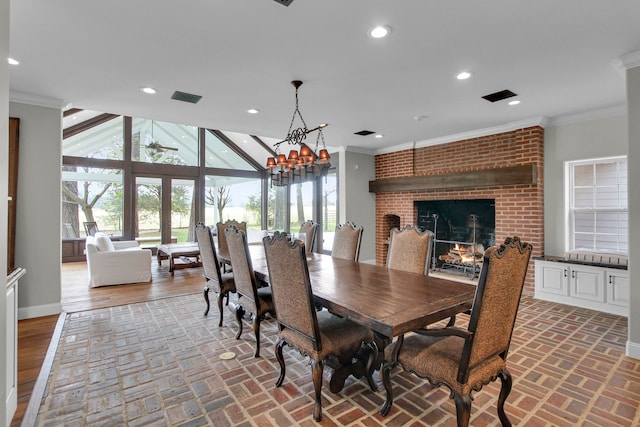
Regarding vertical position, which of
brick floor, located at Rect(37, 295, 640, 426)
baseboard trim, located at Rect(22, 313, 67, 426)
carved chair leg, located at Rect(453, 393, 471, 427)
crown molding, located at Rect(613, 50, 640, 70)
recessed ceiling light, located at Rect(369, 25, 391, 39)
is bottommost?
brick floor, located at Rect(37, 295, 640, 426)

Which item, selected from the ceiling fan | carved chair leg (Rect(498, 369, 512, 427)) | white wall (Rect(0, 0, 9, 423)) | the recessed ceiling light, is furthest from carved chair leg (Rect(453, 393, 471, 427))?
the ceiling fan

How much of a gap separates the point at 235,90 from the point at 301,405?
3.05 m

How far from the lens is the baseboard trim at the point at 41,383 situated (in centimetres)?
190

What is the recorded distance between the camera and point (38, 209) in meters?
3.63

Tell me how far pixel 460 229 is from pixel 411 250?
320 centimetres

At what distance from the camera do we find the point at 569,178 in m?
4.46

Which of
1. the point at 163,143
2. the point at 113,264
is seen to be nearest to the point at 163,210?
the point at 163,143

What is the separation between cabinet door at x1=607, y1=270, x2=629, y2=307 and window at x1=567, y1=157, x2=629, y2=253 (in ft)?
1.82

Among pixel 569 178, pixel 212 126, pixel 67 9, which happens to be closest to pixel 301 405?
pixel 67 9

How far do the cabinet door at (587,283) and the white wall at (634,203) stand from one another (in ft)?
4.29

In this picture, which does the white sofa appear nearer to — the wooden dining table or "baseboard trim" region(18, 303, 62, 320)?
"baseboard trim" region(18, 303, 62, 320)

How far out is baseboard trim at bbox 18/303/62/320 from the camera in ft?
11.7

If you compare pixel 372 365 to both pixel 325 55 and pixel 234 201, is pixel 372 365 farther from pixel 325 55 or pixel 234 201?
pixel 234 201

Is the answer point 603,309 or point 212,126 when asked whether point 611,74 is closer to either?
point 603,309
